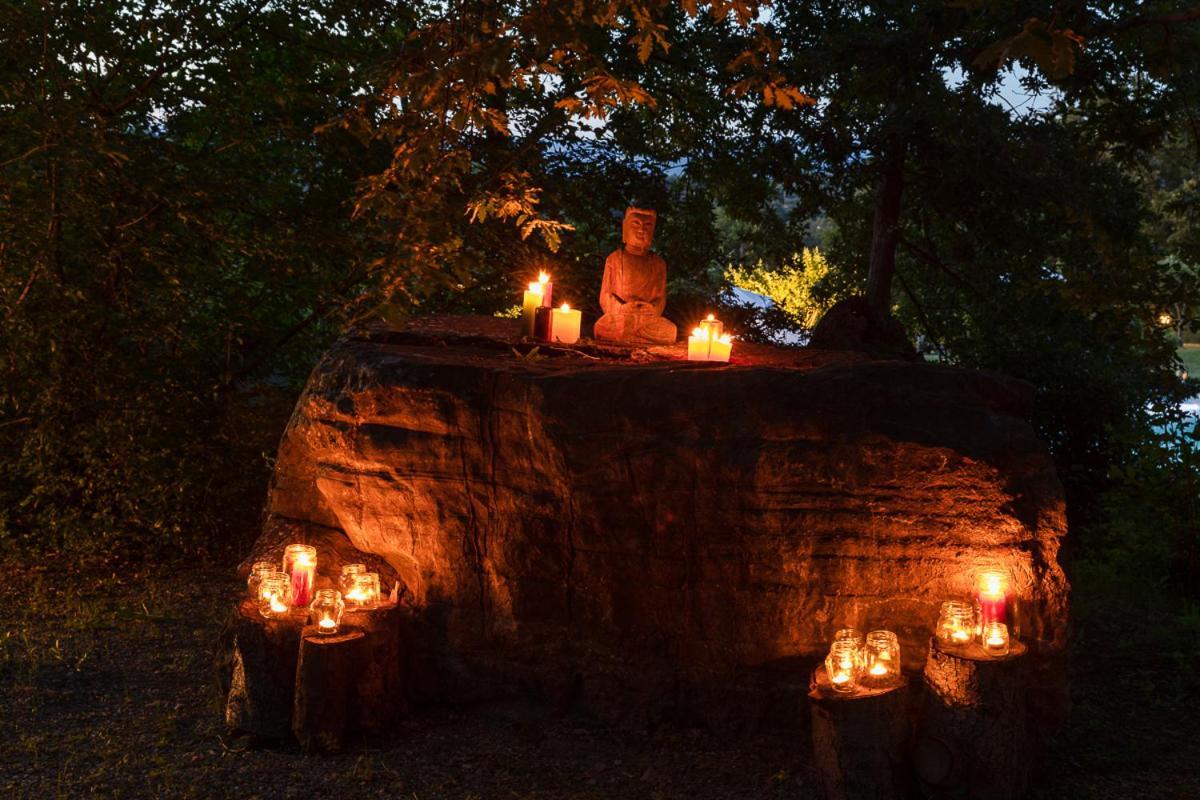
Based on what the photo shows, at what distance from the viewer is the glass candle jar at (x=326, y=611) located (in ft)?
16.3

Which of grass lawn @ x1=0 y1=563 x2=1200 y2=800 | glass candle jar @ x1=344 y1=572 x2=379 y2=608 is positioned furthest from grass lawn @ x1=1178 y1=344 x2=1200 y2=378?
glass candle jar @ x1=344 y1=572 x2=379 y2=608

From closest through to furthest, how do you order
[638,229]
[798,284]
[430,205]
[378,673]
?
[430,205] < [378,673] < [638,229] < [798,284]

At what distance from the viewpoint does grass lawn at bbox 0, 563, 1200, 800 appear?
4.59m

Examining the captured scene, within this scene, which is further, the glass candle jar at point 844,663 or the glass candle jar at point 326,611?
the glass candle jar at point 326,611

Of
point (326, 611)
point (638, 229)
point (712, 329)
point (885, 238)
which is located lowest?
point (326, 611)

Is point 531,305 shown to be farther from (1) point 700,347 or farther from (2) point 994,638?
(2) point 994,638

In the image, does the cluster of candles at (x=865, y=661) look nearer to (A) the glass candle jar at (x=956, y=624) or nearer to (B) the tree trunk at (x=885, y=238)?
(A) the glass candle jar at (x=956, y=624)

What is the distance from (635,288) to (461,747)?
9.63 ft

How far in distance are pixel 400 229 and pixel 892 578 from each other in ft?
9.30

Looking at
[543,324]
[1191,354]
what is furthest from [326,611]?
[1191,354]

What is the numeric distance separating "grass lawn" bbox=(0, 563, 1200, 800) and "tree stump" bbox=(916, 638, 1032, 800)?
1.51 feet

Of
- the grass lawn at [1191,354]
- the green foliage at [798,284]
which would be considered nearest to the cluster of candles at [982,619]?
the green foliage at [798,284]

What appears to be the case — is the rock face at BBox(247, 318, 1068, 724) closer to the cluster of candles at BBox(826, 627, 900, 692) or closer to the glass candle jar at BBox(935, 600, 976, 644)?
the glass candle jar at BBox(935, 600, 976, 644)

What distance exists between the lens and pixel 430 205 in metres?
4.82
